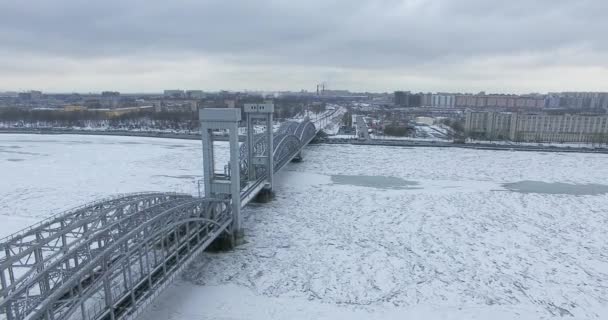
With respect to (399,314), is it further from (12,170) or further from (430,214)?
(12,170)

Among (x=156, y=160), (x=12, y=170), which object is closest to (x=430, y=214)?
(x=156, y=160)

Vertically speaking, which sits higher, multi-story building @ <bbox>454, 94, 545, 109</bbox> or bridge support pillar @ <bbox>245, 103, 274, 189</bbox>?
multi-story building @ <bbox>454, 94, 545, 109</bbox>

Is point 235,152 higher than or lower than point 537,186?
higher

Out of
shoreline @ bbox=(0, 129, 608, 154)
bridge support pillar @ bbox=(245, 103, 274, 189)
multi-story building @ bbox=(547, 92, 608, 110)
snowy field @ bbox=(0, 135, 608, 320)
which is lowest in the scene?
snowy field @ bbox=(0, 135, 608, 320)

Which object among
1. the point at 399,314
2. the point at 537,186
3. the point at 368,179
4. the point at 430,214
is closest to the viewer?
the point at 399,314

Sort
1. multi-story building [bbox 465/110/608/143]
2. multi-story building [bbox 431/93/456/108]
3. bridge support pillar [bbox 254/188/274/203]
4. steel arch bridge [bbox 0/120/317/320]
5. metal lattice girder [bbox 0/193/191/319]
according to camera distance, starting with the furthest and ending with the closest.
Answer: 1. multi-story building [bbox 431/93/456/108]
2. multi-story building [bbox 465/110/608/143]
3. bridge support pillar [bbox 254/188/274/203]
4. metal lattice girder [bbox 0/193/191/319]
5. steel arch bridge [bbox 0/120/317/320]

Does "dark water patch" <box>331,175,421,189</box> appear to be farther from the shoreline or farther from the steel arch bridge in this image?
the shoreline

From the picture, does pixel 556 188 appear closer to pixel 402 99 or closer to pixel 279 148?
pixel 279 148

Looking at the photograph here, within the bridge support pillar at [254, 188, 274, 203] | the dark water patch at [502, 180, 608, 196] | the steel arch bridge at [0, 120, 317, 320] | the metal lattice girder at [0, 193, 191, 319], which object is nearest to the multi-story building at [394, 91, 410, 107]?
the dark water patch at [502, 180, 608, 196]

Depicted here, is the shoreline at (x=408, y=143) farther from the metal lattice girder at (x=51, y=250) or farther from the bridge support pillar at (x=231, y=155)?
the metal lattice girder at (x=51, y=250)
